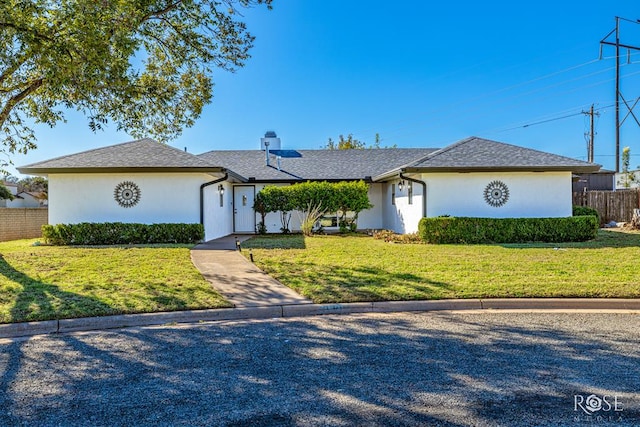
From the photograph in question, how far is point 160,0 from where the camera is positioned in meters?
9.12

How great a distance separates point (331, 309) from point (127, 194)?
10.7 m

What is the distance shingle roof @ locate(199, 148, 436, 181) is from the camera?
65.0 ft

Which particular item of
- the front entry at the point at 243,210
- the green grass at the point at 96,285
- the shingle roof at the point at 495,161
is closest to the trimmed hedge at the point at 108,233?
the green grass at the point at 96,285

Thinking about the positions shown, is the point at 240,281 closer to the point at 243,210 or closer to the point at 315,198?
the point at 315,198

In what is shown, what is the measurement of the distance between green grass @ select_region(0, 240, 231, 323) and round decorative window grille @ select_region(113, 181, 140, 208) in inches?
160

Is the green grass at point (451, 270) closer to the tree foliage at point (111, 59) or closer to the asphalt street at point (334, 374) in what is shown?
the asphalt street at point (334, 374)

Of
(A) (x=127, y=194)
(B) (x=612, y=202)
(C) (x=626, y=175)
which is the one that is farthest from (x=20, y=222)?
(C) (x=626, y=175)

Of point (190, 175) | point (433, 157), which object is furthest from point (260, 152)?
point (433, 157)

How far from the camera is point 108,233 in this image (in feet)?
44.5

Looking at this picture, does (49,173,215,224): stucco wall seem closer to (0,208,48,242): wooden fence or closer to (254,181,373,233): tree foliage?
Result: (254,181,373,233): tree foliage

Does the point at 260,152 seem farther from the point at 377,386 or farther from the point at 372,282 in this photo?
the point at 377,386

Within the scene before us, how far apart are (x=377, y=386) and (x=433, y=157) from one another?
509 inches

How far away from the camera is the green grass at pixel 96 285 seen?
597 centimetres

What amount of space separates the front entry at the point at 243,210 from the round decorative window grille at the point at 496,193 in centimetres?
948
